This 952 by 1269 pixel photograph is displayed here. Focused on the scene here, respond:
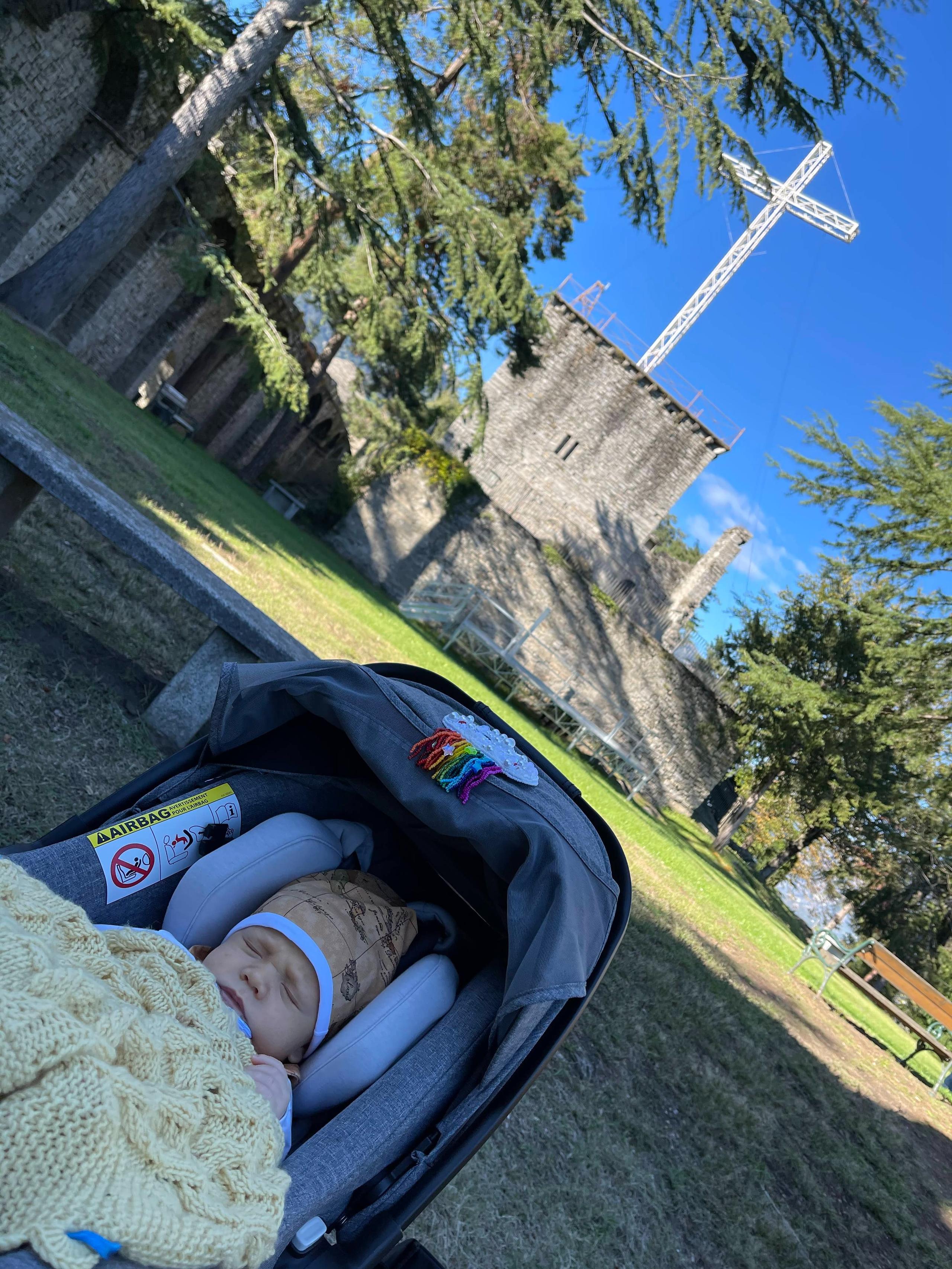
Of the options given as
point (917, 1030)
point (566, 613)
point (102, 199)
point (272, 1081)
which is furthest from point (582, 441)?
point (272, 1081)

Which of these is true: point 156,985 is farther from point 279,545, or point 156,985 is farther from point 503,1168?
point 279,545

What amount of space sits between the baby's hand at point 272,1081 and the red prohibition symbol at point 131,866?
24.7 inches

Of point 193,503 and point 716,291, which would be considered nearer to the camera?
point 193,503

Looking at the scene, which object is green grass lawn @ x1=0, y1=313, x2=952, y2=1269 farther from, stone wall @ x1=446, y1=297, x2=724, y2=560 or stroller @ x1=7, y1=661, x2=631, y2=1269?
stone wall @ x1=446, y1=297, x2=724, y2=560

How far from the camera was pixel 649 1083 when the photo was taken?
4.16 m

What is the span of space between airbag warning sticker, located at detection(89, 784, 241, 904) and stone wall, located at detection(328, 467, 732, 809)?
16.5 metres

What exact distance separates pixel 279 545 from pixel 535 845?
11.6 metres

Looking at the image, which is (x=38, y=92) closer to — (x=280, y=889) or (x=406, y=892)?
(x=406, y=892)

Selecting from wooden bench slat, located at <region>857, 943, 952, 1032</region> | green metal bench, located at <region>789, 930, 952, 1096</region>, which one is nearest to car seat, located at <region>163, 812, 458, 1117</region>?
green metal bench, located at <region>789, 930, 952, 1096</region>

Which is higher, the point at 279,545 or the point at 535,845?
the point at 535,845

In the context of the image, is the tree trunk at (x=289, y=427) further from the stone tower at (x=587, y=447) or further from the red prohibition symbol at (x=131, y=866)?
the red prohibition symbol at (x=131, y=866)

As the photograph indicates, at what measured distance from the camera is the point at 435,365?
44.6ft

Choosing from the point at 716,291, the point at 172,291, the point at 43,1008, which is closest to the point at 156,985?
the point at 43,1008

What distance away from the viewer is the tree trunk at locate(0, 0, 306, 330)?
35.1ft
